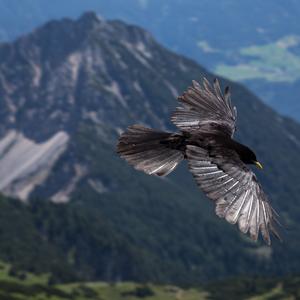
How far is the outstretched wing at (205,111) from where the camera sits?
18.8m

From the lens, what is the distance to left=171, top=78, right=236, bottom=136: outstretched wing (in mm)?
18842

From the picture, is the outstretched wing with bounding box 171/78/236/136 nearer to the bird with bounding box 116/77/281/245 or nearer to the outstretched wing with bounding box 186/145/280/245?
the bird with bounding box 116/77/281/245

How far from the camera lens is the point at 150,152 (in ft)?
59.3

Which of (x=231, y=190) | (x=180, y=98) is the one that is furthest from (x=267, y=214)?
(x=180, y=98)

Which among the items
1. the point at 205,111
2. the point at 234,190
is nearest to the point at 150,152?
the point at 205,111

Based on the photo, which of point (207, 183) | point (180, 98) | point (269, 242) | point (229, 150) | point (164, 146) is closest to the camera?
point (269, 242)

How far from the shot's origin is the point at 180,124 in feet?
61.3

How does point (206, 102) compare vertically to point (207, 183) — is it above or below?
above

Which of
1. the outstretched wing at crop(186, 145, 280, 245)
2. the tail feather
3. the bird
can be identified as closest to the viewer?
the outstretched wing at crop(186, 145, 280, 245)

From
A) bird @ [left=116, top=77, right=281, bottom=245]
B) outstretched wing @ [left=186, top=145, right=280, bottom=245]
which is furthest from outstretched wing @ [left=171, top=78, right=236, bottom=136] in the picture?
outstretched wing @ [left=186, top=145, right=280, bottom=245]

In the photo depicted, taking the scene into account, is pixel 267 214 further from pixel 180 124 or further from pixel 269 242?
pixel 180 124

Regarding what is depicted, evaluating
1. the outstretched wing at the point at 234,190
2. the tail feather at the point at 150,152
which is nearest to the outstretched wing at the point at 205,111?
the tail feather at the point at 150,152

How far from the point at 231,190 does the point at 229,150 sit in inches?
41.0

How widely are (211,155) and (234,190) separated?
786 millimetres
